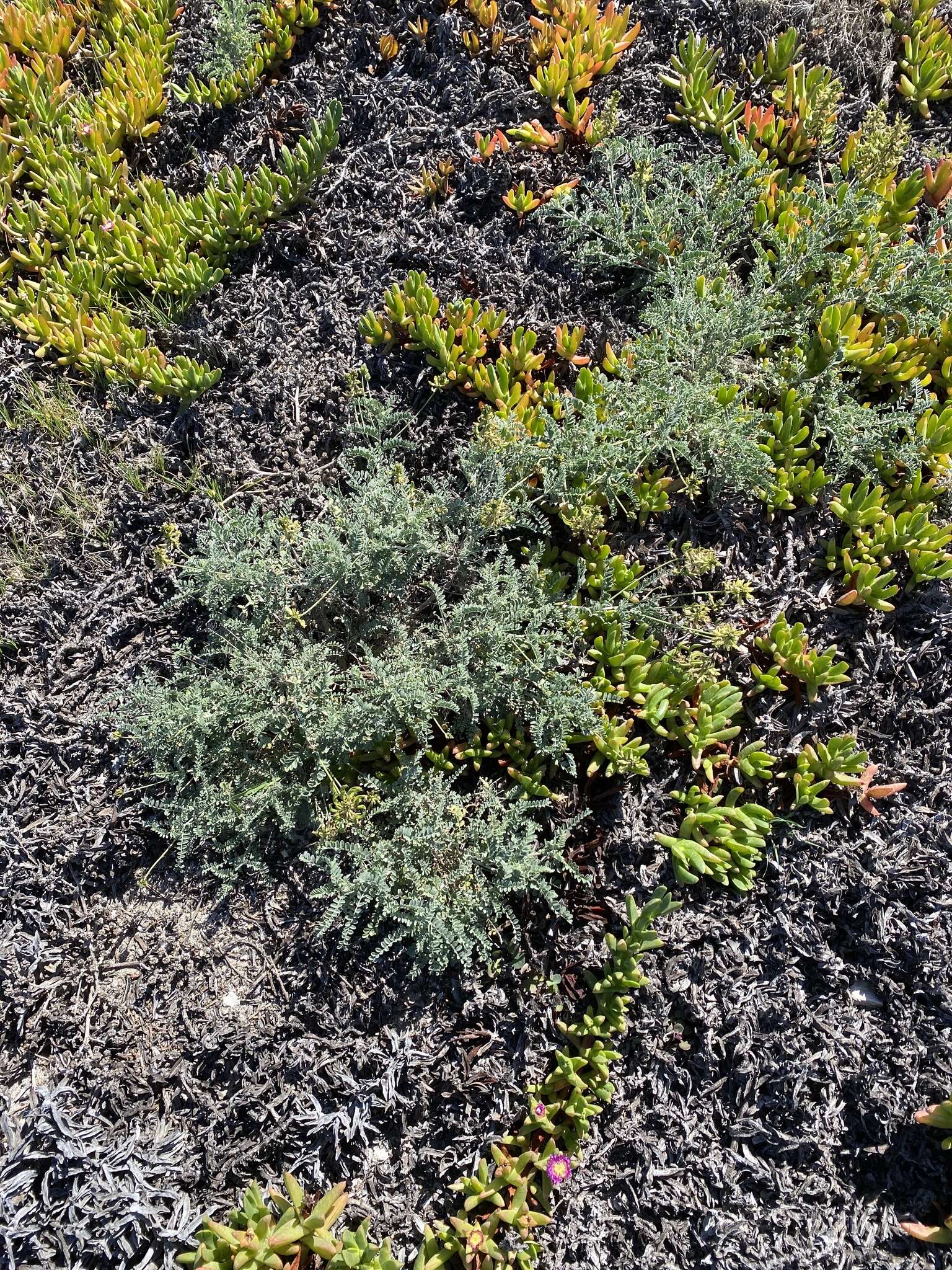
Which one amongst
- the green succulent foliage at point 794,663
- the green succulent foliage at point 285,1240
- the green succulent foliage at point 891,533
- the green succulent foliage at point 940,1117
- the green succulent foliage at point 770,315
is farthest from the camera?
the green succulent foliage at point 770,315

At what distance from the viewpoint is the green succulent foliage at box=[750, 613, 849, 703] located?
326 cm

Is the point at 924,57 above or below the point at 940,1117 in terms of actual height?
above

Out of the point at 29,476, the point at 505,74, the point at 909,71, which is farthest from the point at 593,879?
the point at 909,71

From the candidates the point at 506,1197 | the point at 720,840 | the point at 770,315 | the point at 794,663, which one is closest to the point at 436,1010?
the point at 506,1197

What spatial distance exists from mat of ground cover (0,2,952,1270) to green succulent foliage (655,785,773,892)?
0.12m

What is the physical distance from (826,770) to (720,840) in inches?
19.9

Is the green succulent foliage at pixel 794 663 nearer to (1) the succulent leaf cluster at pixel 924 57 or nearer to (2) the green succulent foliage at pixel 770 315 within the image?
(2) the green succulent foliage at pixel 770 315

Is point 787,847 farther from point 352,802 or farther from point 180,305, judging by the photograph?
point 180,305

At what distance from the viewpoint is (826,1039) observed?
9.86 ft

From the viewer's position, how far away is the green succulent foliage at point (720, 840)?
120 inches

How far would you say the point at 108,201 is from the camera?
4207mm

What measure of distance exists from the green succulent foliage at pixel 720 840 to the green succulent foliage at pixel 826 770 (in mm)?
162

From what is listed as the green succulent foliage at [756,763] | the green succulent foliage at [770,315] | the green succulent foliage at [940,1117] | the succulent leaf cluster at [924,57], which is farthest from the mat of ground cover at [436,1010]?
the succulent leaf cluster at [924,57]

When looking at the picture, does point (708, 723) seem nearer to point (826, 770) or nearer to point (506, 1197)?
point (826, 770)
